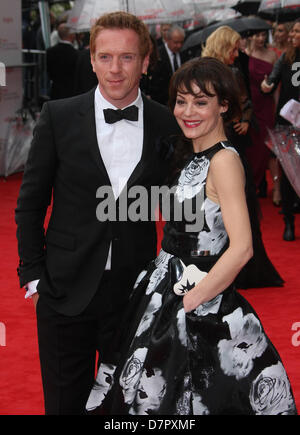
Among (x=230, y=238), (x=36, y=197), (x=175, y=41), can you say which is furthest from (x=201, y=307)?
(x=175, y=41)

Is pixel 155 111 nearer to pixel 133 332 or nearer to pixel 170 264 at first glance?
pixel 170 264

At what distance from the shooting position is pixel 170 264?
107 inches

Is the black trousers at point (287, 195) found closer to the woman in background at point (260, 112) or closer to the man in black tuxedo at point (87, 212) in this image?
the woman in background at point (260, 112)

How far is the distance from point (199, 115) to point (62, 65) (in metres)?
7.61

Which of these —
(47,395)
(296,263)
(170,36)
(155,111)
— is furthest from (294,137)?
(47,395)

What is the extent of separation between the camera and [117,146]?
9.30 ft

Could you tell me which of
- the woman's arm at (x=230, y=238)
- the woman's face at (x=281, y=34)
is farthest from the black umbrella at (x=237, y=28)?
the woman's arm at (x=230, y=238)

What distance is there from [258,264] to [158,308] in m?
3.21

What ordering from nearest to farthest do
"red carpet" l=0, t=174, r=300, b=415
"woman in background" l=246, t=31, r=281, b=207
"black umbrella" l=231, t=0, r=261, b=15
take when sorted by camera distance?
"red carpet" l=0, t=174, r=300, b=415 < "woman in background" l=246, t=31, r=281, b=207 < "black umbrella" l=231, t=0, r=261, b=15

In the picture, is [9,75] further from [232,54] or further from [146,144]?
[146,144]

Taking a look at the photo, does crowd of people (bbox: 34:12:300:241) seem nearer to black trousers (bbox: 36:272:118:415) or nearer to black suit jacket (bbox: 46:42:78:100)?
black suit jacket (bbox: 46:42:78:100)

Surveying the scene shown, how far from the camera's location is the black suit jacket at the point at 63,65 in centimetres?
1004

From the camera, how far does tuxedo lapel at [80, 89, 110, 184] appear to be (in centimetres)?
277

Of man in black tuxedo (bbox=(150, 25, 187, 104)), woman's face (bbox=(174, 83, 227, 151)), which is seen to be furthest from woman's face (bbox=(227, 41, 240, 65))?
woman's face (bbox=(174, 83, 227, 151))
